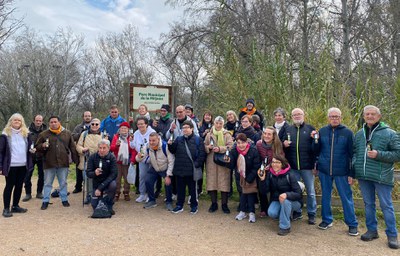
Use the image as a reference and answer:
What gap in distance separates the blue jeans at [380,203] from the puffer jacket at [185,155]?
262 cm

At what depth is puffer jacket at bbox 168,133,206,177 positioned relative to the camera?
6039 millimetres

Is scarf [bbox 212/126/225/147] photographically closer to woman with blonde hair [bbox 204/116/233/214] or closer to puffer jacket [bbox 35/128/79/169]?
woman with blonde hair [bbox 204/116/233/214]

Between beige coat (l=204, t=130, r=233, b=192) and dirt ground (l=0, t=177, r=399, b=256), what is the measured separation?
48 cm

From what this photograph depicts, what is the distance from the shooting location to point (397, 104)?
7.00 m

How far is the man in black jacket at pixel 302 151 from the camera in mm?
5254

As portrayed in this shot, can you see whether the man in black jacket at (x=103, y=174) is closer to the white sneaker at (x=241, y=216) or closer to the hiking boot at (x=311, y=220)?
the white sneaker at (x=241, y=216)

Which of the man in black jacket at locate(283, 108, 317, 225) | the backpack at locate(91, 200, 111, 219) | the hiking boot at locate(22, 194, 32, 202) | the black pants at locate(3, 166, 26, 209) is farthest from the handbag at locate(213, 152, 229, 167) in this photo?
the hiking boot at locate(22, 194, 32, 202)

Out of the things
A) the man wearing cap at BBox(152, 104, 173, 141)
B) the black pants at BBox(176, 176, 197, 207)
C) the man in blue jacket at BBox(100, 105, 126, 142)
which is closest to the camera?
the black pants at BBox(176, 176, 197, 207)

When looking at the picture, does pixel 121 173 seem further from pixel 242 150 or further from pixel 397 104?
pixel 397 104

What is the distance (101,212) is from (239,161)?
2.48 metres

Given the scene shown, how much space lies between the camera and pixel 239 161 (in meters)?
5.66

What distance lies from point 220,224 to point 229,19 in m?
10.9

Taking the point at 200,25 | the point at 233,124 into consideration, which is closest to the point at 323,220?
the point at 233,124

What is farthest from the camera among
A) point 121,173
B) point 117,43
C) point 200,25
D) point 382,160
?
point 117,43
